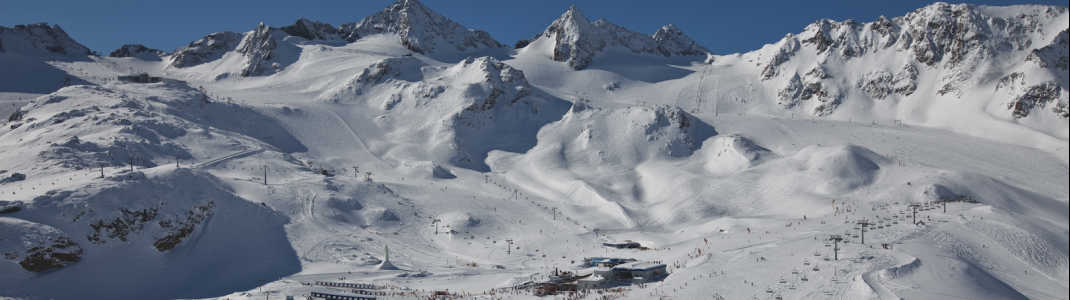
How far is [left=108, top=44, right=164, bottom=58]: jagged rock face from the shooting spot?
571ft

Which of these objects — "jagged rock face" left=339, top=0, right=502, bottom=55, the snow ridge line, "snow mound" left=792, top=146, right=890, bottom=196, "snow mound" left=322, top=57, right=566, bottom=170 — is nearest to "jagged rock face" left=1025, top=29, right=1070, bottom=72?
"snow mound" left=792, top=146, right=890, bottom=196

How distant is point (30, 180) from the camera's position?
2660 inches

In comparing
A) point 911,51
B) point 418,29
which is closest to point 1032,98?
point 911,51

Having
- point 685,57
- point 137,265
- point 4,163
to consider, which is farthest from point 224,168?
point 685,57

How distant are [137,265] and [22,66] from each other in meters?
98.7

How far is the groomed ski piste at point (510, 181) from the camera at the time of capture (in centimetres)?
5422

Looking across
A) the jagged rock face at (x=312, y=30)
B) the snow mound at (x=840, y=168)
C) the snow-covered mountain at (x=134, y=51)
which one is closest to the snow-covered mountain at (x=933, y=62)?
the snow mound at (x=840, y=168)

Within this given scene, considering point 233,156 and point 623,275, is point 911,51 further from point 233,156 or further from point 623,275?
point 233,156

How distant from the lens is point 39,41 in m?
155

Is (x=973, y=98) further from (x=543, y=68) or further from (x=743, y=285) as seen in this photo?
(x=743, y=285)

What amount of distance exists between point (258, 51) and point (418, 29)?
37.7 metres

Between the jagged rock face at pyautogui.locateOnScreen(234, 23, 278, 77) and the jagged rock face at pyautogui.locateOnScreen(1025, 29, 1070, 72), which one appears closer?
the jagged rock face at pyautogui.locateOnScreen(1025, 29, 1070, 72)

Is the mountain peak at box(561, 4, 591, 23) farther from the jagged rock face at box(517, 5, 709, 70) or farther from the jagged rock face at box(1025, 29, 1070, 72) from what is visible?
the jagged rock face at box(1025, 29, 1070, 72)

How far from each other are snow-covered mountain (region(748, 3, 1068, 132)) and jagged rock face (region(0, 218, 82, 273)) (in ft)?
394
